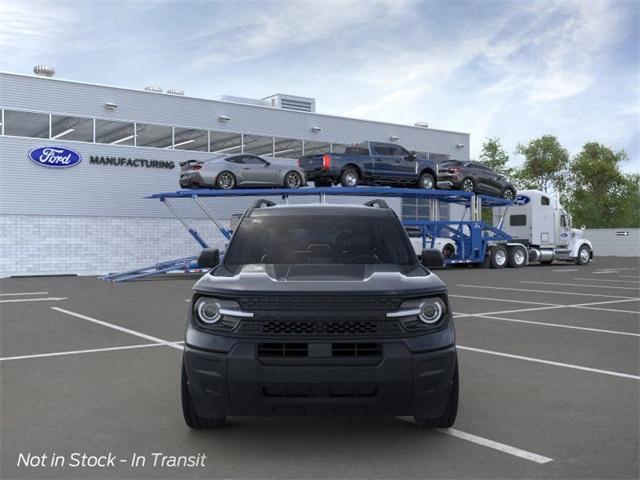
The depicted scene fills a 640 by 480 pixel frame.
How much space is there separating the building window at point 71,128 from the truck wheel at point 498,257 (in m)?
17.9

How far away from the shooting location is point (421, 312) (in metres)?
4.28

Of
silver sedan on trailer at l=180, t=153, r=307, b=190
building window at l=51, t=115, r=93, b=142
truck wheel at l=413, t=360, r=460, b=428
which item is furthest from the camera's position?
Answer: building window at l=51, t=115, r=93, b=142

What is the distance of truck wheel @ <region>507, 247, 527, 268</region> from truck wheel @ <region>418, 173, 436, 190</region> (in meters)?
5.33

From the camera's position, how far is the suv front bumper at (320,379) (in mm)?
4012

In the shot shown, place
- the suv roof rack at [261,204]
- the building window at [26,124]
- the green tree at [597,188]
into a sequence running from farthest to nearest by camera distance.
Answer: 1. the green tree at [597,188]
2. the building window at [26,124]
3. the suv roof rack at [261,204]

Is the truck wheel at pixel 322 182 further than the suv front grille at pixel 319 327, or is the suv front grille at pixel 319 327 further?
the truck wheel at pixel 322 182

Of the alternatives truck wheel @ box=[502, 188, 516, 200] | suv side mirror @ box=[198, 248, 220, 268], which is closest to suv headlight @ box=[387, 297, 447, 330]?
suv side mirror @ box=[198, 248, 220, 268]

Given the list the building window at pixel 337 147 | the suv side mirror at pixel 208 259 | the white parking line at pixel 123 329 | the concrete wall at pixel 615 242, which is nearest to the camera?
the suv side mirror at pixel 208 259

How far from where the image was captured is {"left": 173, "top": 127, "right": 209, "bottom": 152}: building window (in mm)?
30562

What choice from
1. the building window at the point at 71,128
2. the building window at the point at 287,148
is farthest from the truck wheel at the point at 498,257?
the building window at the point at 71,128

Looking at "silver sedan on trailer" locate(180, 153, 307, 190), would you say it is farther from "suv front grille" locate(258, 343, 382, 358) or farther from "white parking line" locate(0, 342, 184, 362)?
"suv front grille" locate(258, 343, 382, 358)

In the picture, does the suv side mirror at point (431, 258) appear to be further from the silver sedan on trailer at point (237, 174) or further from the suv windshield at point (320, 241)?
the silver sedan on trailer at point (237, 174)

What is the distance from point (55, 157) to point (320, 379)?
25960 mm

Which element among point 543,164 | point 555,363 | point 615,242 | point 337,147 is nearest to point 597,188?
point 543,164
